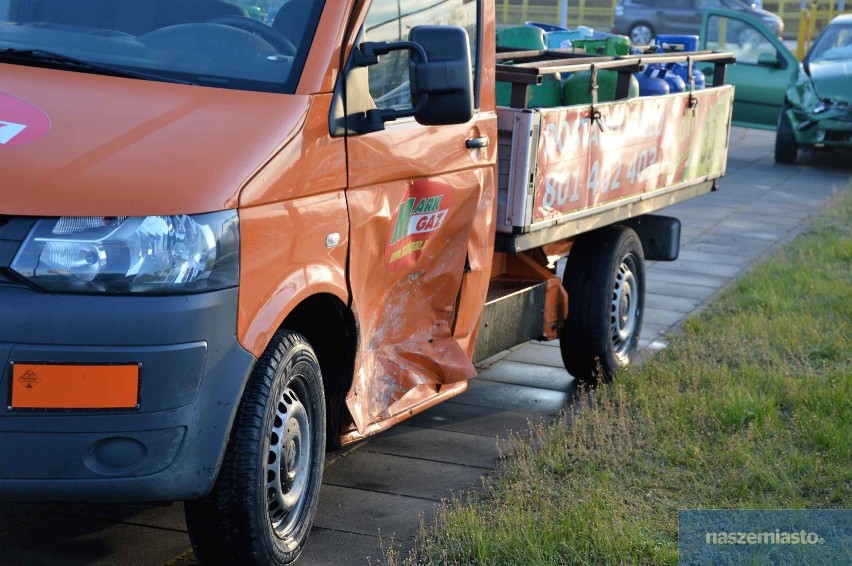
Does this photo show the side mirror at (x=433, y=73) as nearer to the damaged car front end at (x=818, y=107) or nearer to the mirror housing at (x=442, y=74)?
the mirror housing at (x=442, y=74)

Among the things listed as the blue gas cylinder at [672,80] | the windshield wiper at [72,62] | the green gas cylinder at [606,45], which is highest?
the windshield wiper at [72,62]

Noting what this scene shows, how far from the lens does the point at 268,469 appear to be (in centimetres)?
380

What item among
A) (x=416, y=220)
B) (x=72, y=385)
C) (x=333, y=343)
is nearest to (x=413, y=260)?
(x=416, y=220)

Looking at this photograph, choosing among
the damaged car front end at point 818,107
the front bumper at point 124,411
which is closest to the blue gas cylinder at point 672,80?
the front bumper at point 124,411

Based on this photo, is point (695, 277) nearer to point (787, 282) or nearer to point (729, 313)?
point (787, 282)

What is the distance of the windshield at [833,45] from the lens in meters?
16.2

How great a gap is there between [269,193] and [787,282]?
6049 millimetres

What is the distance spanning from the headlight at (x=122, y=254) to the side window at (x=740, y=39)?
14.1 meters

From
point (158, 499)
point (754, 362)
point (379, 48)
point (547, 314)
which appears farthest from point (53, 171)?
point (754, 362)

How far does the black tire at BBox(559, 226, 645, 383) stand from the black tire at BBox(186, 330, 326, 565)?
257 cm

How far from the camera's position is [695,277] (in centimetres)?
948

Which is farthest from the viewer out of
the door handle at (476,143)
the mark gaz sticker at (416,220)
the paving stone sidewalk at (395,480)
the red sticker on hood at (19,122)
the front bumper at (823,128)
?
the front bumper at (823,128)

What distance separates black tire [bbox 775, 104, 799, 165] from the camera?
51.9ft

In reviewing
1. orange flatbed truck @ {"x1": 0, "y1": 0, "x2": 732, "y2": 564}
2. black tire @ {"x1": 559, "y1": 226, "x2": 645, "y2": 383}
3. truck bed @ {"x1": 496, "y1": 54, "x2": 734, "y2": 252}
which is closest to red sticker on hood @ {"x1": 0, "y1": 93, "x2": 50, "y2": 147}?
orange flatbed truck @ {"x1": 0, "y1": 0, "x2": 732, "y2": 564}
